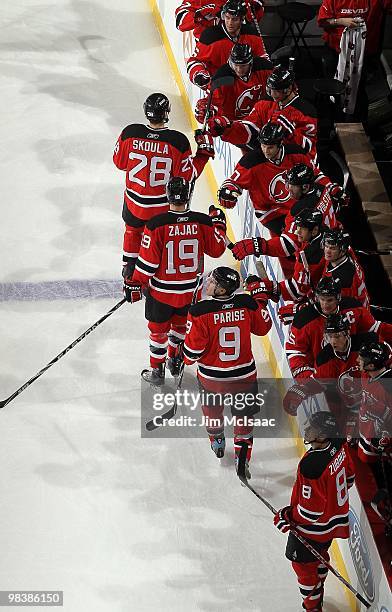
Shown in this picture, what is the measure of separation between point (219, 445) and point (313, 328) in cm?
89

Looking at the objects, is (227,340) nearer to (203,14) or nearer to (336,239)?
(336,239)

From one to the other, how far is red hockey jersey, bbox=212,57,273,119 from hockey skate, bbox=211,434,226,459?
6.98 feet

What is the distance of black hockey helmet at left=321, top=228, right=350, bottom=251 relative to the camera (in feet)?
17.0

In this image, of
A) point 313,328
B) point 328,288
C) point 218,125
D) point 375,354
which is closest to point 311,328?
point 313,328

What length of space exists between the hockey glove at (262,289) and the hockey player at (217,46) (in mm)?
1886

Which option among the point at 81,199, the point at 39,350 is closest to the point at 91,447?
the point at 39,350

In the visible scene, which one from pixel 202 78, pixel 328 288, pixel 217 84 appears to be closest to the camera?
pixel 328 288

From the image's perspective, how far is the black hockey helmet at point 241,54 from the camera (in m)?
6.44

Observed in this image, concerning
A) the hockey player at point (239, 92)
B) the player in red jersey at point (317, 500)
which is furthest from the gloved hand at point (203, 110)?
the player in red jersey at point (317, 500)

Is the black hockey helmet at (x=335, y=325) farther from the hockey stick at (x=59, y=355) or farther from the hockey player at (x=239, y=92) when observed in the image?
the hockey player at (x=239, y=92)

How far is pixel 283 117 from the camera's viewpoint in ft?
20.2

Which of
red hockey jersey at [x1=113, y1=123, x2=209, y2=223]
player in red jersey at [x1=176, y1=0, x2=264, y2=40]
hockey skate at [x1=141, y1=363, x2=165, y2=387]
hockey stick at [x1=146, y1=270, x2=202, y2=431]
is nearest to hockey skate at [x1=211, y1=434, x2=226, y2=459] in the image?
hockey stick at [x1=146, y1=270, x2=202, y2=431]

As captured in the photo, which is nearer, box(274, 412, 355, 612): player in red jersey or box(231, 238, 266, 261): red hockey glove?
box(274, 412, 355, 612): player in red jersey

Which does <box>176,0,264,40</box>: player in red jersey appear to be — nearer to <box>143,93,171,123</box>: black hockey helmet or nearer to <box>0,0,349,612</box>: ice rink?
<box>0,0,349,612</box>: ice rink
